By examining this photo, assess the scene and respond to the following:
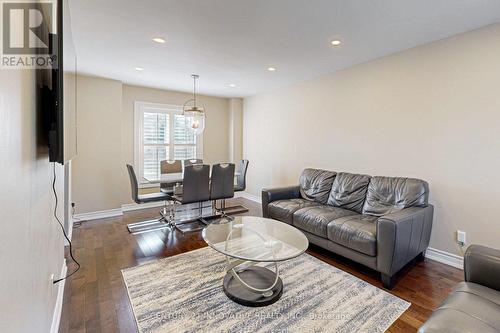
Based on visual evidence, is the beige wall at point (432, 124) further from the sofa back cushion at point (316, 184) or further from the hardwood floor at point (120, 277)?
the hardwood floor at point (120, 277)

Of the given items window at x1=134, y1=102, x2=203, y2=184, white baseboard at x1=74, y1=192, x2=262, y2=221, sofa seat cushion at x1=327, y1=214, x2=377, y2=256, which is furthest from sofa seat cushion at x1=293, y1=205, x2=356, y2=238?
white baseboard at x1=74, y1=192, x2=262, y2=221

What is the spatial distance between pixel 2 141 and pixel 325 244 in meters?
2.85

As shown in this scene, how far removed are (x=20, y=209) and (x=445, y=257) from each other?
3.73 m

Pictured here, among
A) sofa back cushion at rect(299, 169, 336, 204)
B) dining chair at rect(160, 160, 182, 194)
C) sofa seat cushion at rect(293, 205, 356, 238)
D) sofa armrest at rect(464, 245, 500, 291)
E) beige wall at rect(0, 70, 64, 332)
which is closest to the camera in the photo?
beige wall at rect(0, 70, 64, 332)

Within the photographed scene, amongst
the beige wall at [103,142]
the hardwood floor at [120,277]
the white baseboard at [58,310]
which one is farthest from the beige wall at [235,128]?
the white baseboard at [58,310]

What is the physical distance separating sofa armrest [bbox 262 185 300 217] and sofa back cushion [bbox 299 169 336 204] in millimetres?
157

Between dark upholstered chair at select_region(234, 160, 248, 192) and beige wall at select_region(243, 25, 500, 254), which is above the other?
beige wall at select_region(243, 25, 500, 254)

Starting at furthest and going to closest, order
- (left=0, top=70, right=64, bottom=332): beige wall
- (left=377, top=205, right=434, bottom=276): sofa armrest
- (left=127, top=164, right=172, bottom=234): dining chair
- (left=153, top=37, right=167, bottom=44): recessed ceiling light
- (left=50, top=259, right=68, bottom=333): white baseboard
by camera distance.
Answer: (left=127, top=164, right=172, bottom=234): dining chair, (left=153, top=37, right=167, bottom=44): recessed ceiling light, (left=377, top=205, right=434, bottom=276): sofa armrest, (left=50, top=259, right=68, bottom=333): white baseboard, (left=0, top=70, right=64, bottom=332): beige wall

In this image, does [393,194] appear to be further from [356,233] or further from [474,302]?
[474,302]

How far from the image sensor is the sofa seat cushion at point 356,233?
235 centimetres

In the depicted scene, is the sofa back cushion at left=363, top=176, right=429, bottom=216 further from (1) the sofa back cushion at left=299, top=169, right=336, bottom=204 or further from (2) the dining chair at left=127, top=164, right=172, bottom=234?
(2) the dining chair at left=127, top=164, right=172, bottom=234

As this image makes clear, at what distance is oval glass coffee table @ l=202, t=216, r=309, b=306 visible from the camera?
2.00m

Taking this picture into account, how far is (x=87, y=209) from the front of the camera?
13.8 feet

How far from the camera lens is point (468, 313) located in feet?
4.09
